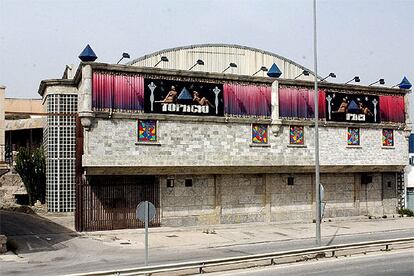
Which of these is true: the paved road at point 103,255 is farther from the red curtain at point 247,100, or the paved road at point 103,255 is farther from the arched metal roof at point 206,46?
the arched metal roof at point 206,46

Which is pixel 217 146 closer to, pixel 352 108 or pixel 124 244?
pixel 124 244

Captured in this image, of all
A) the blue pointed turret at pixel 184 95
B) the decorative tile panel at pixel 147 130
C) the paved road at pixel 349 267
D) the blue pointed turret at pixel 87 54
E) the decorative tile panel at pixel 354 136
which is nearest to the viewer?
the paved road at pixel 349 267

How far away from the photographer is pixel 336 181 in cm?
3738

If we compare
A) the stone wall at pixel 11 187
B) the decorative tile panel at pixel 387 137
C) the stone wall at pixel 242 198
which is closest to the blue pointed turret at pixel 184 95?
the stone wall at pixel 242 198

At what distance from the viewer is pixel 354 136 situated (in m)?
37.3

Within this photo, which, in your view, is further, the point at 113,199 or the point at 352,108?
the point at 352,108

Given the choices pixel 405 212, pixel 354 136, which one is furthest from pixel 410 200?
pixel 354 136

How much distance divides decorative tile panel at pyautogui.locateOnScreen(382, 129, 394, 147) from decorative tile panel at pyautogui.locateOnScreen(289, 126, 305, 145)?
274 inches

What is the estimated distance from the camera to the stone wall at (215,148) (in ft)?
97.1

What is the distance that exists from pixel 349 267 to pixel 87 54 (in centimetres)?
1786

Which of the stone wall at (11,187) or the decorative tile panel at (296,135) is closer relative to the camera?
the decorative tile panel at (296,135)

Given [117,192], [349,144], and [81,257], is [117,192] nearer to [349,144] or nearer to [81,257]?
[81,257]

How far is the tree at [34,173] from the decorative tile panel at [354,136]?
68.5 ft

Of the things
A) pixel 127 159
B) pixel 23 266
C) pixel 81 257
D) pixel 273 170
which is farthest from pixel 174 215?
pixel 23 266
